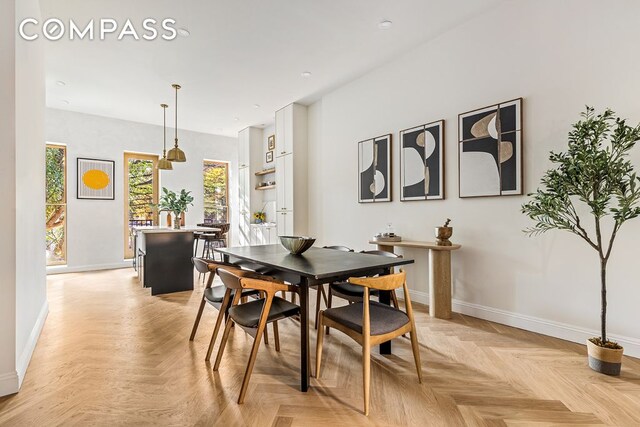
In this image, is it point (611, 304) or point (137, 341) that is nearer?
point (611, 304)

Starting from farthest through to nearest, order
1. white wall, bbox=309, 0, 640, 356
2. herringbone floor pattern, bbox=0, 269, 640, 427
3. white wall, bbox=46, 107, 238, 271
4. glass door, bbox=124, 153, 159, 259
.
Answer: glass door, bbox=124, 153, 159, 259
white wall, bbox=46, 107, 238, 271
white wall, bbox=309, 0, 640, 356
herringbone floor pattern, bbox=0, 269, 640, 427

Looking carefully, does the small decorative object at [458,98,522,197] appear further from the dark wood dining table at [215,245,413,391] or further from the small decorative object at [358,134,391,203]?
the dark wood dining table at [215,245,413,391]

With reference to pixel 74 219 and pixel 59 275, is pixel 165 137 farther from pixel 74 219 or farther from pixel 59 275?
pixel 59 275

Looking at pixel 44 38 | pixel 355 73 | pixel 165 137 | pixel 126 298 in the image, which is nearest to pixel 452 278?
pixel 355 73

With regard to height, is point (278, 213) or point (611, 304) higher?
point (278, 213)

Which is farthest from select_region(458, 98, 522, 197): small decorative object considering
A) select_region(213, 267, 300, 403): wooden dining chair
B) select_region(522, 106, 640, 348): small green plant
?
select_region(213, 267, 300, 403): wooden dining chair

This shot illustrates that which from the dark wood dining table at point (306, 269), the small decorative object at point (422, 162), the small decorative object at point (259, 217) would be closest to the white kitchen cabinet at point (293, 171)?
the small decorative object at point (259, 217)

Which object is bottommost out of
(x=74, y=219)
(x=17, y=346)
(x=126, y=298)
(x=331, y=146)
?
(x=126, y=298)

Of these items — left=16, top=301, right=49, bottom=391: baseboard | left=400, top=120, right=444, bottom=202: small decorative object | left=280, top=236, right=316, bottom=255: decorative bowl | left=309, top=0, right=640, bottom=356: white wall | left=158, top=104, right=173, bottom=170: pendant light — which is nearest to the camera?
left=16, top=301, right=49, bottom=391: baseboard

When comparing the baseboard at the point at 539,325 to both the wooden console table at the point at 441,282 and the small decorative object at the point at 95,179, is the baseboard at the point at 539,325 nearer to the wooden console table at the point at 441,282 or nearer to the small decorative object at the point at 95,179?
the wooden console table at the point at 441,282

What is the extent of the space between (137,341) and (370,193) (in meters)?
3.21

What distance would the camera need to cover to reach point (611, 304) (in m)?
2.50

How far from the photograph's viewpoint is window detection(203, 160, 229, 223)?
26.0 feet

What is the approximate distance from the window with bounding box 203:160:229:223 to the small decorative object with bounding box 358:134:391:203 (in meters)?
4.68
